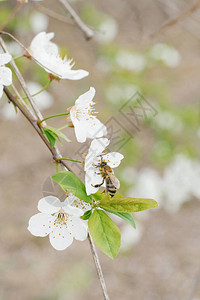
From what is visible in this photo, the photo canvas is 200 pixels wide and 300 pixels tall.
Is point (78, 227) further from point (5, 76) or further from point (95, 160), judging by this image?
point (5, 76)

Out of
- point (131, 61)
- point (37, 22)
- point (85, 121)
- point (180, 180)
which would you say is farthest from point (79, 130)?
point (131, 61)

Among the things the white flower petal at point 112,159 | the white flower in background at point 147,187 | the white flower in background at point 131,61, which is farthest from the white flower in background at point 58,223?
the white flower in background at point 131,61

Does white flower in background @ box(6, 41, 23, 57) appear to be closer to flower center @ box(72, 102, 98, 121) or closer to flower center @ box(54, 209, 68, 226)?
flower center @ box(72, 102, 98, 121)

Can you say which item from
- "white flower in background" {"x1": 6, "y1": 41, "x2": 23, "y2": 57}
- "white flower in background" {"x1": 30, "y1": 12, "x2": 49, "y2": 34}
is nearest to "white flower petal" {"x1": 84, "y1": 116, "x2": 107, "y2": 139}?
"white flower in background" {"x1": 6, "y1": 41, "x2": 23, "y2": 57}

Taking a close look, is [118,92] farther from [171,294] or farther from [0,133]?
[171,294]

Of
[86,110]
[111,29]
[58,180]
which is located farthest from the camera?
[111,29]

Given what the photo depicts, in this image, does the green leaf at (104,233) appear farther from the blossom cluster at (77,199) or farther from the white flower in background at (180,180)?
the white flower in background at (180,180)

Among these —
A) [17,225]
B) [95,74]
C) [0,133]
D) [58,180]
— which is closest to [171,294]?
[17,225]
